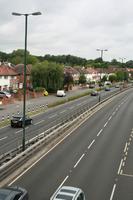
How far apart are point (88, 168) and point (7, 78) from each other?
6536 cm

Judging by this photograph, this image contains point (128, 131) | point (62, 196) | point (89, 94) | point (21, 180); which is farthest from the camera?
point (89, 94)

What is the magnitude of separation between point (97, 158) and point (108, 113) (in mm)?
30612

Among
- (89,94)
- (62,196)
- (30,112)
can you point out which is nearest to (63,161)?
(62,196)

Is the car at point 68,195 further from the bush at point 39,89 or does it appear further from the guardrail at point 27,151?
the bush at point 39,89

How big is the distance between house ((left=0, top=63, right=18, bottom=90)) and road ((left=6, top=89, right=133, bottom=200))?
48.2m

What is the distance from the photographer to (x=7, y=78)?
8850 cm

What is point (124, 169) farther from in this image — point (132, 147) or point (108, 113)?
point (108, 113)

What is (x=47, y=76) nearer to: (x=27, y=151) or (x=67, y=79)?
(x=67, y=79)

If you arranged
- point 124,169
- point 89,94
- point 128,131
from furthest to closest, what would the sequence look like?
1. point 89,94
2. point 128,131
3. point 124,169

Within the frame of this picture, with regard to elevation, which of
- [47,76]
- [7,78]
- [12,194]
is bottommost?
[12,194]

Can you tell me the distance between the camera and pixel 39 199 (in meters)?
19.1

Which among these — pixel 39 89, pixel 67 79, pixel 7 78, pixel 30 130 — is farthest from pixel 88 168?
pixel 67 79

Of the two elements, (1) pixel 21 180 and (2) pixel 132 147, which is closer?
(1) pixel 21 180

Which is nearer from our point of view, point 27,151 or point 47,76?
point 27,151
